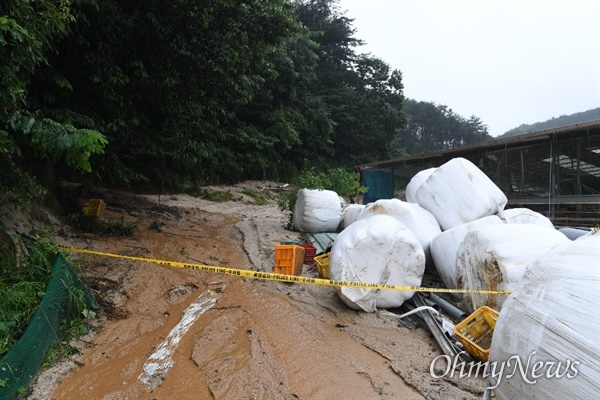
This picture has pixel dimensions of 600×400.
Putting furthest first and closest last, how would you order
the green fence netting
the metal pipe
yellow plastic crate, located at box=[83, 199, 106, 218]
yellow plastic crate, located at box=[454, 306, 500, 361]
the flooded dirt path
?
yellow plastic crate, located at box=[83, 199, 106, 218], the metal pipe, yellow plastic crate, located at box=[454, 306, 500, 361], the flooded dirt path, the green fence netting

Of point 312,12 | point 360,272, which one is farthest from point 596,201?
point 312,12

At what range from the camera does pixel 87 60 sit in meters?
4.89

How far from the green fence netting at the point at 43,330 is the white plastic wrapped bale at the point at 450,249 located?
3.76m

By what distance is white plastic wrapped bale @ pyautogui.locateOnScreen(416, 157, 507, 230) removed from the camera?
5031 mm

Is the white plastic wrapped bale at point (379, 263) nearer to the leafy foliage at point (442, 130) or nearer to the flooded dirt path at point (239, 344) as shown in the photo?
the flooded dirt path at point (239, 344)

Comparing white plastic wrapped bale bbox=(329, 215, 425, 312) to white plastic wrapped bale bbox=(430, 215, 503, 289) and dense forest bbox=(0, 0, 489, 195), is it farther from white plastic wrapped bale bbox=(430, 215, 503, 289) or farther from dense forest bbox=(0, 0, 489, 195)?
dense forest bbox=(0, 0, 489, 195)

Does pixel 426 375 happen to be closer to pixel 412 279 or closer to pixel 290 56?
pixel 412 279

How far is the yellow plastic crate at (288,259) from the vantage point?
5.00 metres

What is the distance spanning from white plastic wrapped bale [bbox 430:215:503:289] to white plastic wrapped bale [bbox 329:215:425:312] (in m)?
0.38

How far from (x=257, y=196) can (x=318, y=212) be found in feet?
25.3

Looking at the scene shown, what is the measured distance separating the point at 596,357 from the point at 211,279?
13.5 feet

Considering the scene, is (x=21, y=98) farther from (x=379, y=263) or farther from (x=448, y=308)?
(x=448, y=308)

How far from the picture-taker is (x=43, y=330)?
9.23 ft

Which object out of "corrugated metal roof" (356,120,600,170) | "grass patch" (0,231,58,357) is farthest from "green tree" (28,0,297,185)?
"corrugated metal roof" (356,120,600,170)
